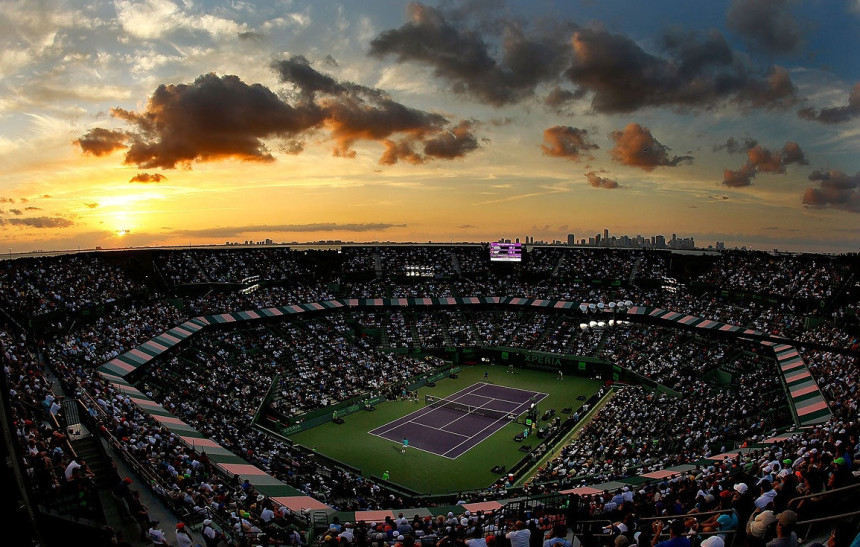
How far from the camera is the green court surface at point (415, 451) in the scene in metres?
35.1

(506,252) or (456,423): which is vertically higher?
(506,252)

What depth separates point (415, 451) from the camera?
39.5m

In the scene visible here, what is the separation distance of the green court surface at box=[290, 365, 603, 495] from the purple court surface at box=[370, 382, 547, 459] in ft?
2.71

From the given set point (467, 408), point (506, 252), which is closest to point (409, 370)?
point (467, 408)

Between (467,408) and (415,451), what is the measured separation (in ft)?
33.9

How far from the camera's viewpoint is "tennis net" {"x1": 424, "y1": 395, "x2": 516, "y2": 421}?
153 feet

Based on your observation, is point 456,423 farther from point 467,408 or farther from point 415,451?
point 415,451

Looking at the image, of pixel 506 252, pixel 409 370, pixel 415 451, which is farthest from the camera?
pixel 506 252

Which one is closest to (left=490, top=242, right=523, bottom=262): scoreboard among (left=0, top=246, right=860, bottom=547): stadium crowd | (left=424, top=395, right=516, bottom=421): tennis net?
(left=0, top=246, right=860, bottom=547): stadium crowd

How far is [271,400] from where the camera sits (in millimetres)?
44938

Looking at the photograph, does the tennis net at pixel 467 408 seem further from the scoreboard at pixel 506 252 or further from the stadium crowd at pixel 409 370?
the scoreboard at pixel 506 252

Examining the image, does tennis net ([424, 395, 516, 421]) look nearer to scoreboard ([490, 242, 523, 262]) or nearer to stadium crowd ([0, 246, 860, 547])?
stadium crowd ([0, 246, 860, 547])

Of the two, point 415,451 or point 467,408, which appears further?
point 467,408

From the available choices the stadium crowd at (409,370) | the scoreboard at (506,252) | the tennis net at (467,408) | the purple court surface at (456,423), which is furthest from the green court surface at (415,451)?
the scoreboard at (506,252)
